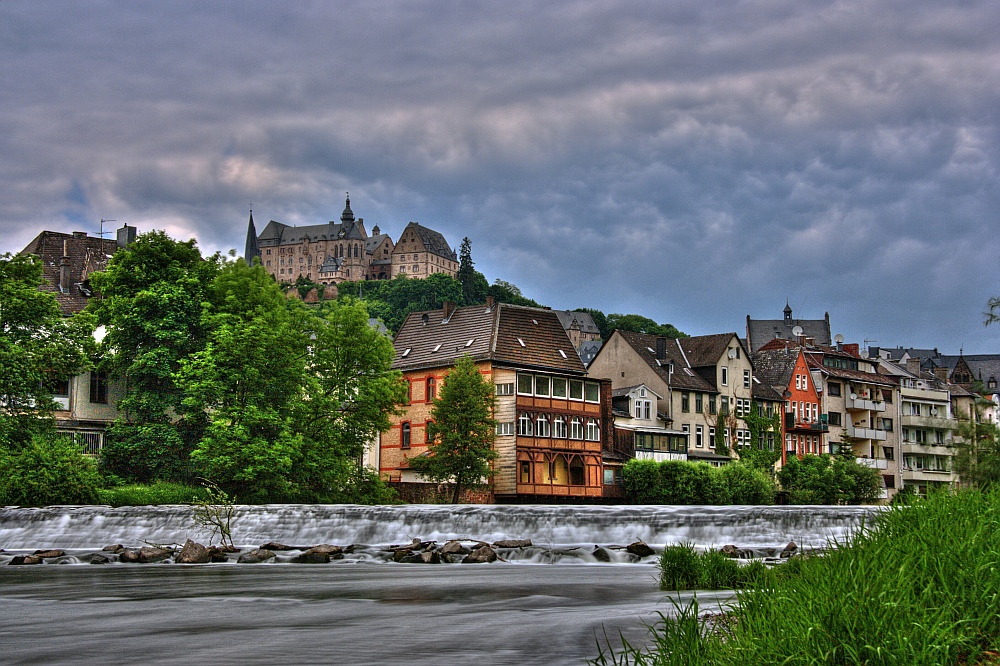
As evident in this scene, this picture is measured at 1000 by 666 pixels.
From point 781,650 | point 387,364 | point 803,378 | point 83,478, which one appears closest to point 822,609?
point 781,650

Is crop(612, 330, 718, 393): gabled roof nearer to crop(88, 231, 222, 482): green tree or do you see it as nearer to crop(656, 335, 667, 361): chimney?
crop(656, 335, 667, 361): chimney

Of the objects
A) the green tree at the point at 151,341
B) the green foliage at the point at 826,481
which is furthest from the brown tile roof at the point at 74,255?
the green foliage at the point at 826,481

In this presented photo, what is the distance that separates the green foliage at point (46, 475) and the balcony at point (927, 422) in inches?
3486

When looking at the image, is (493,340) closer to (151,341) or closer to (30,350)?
(151,341)

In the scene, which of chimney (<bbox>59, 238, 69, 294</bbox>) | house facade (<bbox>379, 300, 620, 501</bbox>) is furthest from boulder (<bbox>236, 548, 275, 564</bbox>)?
chimney (<bbox>59, 238, 69, 294</bbox>)

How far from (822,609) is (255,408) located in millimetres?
45771

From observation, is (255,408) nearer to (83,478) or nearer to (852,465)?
(83,478)

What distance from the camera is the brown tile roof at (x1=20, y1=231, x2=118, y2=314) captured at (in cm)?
6706

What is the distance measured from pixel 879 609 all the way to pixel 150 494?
1778 inches

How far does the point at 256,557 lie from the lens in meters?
35.6

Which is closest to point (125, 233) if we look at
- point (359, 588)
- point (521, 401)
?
point (521, 401)

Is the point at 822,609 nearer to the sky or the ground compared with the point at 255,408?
nearer to the ground

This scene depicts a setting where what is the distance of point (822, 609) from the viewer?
8062mm

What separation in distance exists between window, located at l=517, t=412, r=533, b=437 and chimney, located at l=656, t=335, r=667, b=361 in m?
23.3
